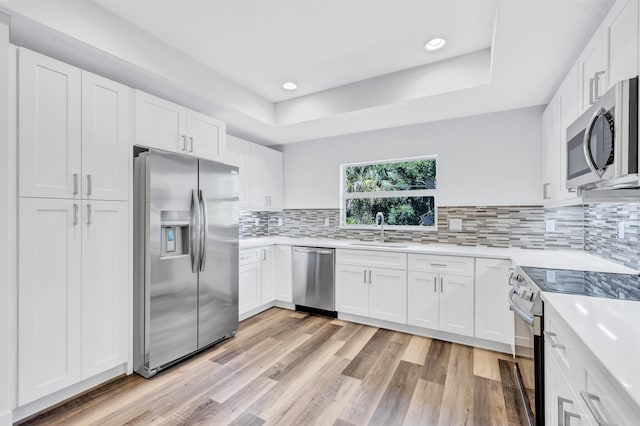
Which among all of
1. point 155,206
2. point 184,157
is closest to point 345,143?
point 184,157

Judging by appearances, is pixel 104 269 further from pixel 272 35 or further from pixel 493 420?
pixel 493 420

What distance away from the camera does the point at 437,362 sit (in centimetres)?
Result: 247

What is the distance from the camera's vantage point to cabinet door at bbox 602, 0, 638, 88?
1.21 m

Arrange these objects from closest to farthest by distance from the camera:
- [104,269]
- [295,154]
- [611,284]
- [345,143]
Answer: [611,284], [104,269], [345,143], [295,154]

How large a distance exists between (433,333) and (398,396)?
44.7 inches

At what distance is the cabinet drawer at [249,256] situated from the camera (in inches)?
130

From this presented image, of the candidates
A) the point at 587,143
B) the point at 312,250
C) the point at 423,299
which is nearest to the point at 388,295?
the point at 423,299

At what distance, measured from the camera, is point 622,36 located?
4.31ft

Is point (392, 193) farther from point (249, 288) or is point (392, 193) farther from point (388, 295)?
point (249, 288)

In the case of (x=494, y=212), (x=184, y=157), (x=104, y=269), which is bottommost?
(x=104, y=269)

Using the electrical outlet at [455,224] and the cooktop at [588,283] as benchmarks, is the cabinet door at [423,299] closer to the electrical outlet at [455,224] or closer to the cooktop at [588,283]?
the electrical outlet at [455,224]

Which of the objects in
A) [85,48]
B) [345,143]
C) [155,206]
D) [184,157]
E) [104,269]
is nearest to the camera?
[85,48]

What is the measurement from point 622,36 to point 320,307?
3238mm

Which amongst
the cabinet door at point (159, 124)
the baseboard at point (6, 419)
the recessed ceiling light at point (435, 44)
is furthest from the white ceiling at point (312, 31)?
the baseboard at point (6, 419)
